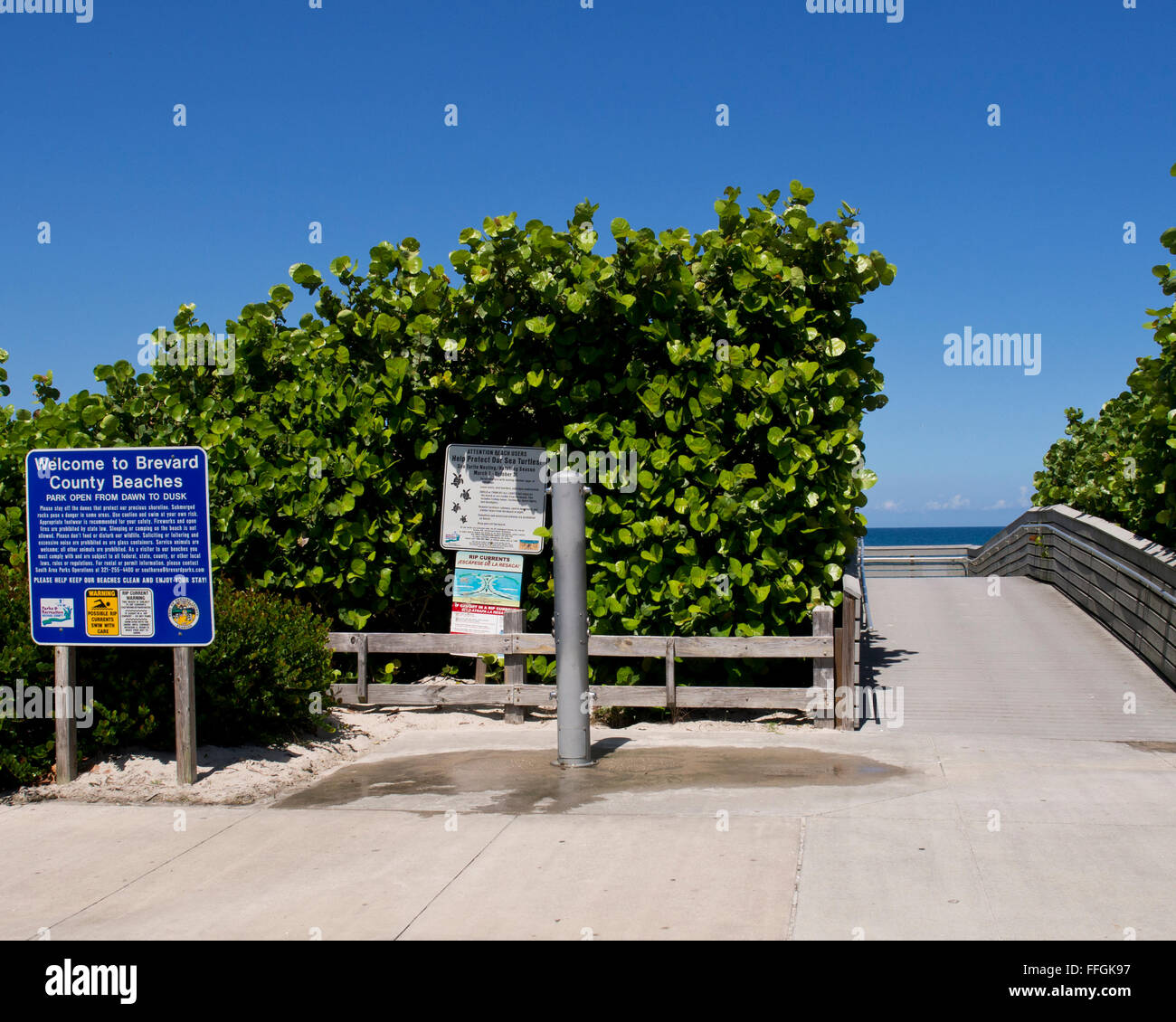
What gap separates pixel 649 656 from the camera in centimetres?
970

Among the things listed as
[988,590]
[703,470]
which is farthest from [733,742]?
[988,590]

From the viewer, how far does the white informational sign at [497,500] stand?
1066 centimetres

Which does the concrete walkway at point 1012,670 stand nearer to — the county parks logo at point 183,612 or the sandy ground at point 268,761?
the sandy ground at point 268,761

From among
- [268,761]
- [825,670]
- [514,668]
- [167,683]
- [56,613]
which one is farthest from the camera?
[514,668]

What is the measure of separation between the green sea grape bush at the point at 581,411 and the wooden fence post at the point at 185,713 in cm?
322

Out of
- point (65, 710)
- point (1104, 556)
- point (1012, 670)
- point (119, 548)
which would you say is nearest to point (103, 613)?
point (119, 548)

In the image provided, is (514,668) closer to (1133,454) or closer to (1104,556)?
(1133,454)

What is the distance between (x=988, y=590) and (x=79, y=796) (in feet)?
44.4

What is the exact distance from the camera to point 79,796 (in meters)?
7.46

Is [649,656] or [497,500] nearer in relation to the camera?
[649,656]

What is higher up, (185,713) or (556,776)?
(185,713)

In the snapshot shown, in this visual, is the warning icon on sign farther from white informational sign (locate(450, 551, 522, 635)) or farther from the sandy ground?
white informational sign (locate(450, 551, 522, 635))

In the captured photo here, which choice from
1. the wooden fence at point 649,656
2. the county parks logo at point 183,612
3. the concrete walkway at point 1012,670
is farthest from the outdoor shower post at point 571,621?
the concrete walkway at point 1012,670

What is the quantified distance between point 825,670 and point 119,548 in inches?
219
